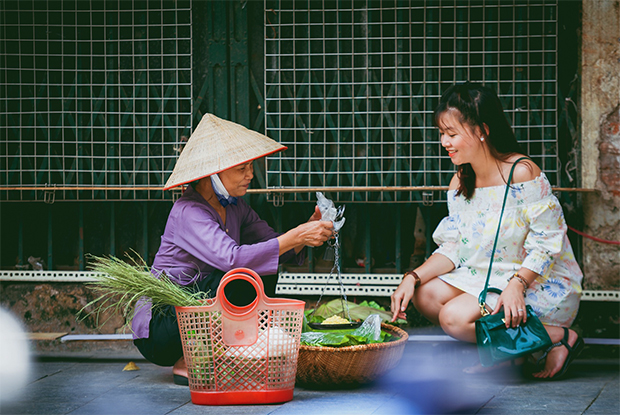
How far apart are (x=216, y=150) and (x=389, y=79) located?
5.50ft

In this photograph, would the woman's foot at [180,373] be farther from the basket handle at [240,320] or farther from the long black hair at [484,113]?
the long black hair at [484,113]

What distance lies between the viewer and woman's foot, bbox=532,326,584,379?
12.1ft

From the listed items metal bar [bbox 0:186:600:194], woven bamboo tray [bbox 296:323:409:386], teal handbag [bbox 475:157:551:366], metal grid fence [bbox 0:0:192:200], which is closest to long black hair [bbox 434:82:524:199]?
metal bar [bbox 0:186:600:194]

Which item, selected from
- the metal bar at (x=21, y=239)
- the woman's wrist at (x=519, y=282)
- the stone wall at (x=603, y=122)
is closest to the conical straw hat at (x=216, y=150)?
the woman's wrist at (x=519, y=282)

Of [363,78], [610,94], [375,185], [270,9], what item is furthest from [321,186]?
[610,94]

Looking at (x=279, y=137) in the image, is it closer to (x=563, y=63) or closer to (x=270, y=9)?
(x=270, y=9)

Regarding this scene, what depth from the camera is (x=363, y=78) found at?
468 cm

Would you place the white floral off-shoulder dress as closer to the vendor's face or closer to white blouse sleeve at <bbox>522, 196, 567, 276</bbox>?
white blouse sleeve at <bbox>522, 196, 567, 276</bbox>

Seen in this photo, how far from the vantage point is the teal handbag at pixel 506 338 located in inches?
134

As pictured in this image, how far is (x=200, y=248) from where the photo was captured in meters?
3.42

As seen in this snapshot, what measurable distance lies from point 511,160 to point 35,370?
321cm

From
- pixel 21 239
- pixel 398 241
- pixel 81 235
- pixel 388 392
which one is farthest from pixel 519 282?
pixel 21 239

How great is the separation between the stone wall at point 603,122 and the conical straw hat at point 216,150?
2219 millimetres

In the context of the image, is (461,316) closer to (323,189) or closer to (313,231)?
(313,231)
